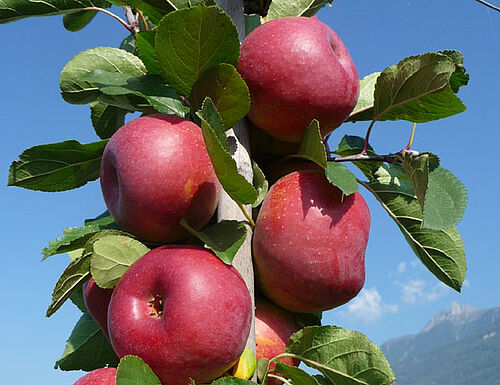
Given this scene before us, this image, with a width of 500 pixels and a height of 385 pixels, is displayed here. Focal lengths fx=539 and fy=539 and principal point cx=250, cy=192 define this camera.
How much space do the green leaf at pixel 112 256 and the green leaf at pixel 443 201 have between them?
533 mm

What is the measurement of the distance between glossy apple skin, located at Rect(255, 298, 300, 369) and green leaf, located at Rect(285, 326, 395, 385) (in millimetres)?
21

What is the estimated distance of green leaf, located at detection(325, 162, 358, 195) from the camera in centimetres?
98

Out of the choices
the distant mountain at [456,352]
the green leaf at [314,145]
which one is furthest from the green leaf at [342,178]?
the distant mountain at [456,352]

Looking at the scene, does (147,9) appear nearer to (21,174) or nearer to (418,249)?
(21,174)

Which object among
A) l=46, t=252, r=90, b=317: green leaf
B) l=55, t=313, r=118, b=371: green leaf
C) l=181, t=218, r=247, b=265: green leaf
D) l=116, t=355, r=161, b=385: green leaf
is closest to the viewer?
l=116, t=355, r=161, b=385: green leaf

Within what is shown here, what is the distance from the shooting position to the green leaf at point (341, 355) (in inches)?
38.9

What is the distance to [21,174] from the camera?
115 centimetres

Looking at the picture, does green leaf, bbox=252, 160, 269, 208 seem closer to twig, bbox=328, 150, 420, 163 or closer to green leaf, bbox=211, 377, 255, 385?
twig, bbox=328, 150, 420, 163

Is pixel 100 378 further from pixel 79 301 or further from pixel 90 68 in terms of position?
pixel 90 68

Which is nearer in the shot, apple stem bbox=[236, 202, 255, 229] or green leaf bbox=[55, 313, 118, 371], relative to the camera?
Answer: apple stem bbox=[236, 202, 255, 229]

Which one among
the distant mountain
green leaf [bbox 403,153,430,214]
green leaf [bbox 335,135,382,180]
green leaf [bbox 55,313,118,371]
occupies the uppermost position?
green leaf [bbox 403,153,430,214]

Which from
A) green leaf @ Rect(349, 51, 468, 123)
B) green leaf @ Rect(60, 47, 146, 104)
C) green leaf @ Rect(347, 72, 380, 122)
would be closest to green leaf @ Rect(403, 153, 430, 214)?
green leaf @ Rect(349, 51, 468, 123)

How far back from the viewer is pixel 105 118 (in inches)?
54.4

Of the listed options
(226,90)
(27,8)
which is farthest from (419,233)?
(27,8)
